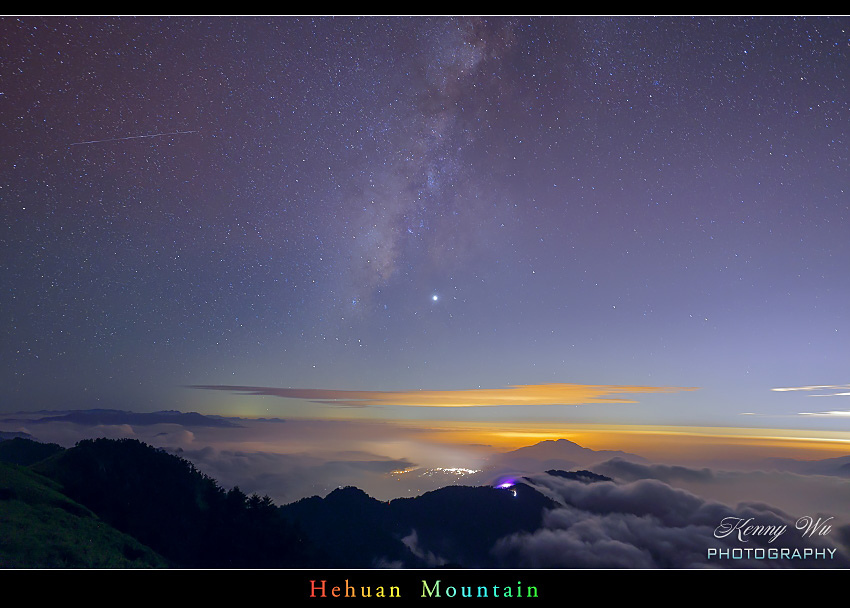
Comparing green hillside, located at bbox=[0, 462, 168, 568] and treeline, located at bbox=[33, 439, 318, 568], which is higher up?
green hillside, located at bbox=[0, 462, 168, 568]

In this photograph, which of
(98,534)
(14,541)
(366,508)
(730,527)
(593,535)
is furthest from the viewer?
(366,508)

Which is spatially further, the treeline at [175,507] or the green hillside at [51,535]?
the treeline at [175,507]

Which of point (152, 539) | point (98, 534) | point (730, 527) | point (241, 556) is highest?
point (730, 527)

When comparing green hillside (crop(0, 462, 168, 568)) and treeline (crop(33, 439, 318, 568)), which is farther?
treeline (crop(33, 439, 318, 568))

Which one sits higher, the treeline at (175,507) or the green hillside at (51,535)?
the green hillside at (51,535)

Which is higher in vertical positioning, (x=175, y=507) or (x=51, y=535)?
(x=51, y=535)

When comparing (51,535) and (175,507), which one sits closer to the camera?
(51,535)

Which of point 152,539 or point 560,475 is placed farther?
point 560,475
